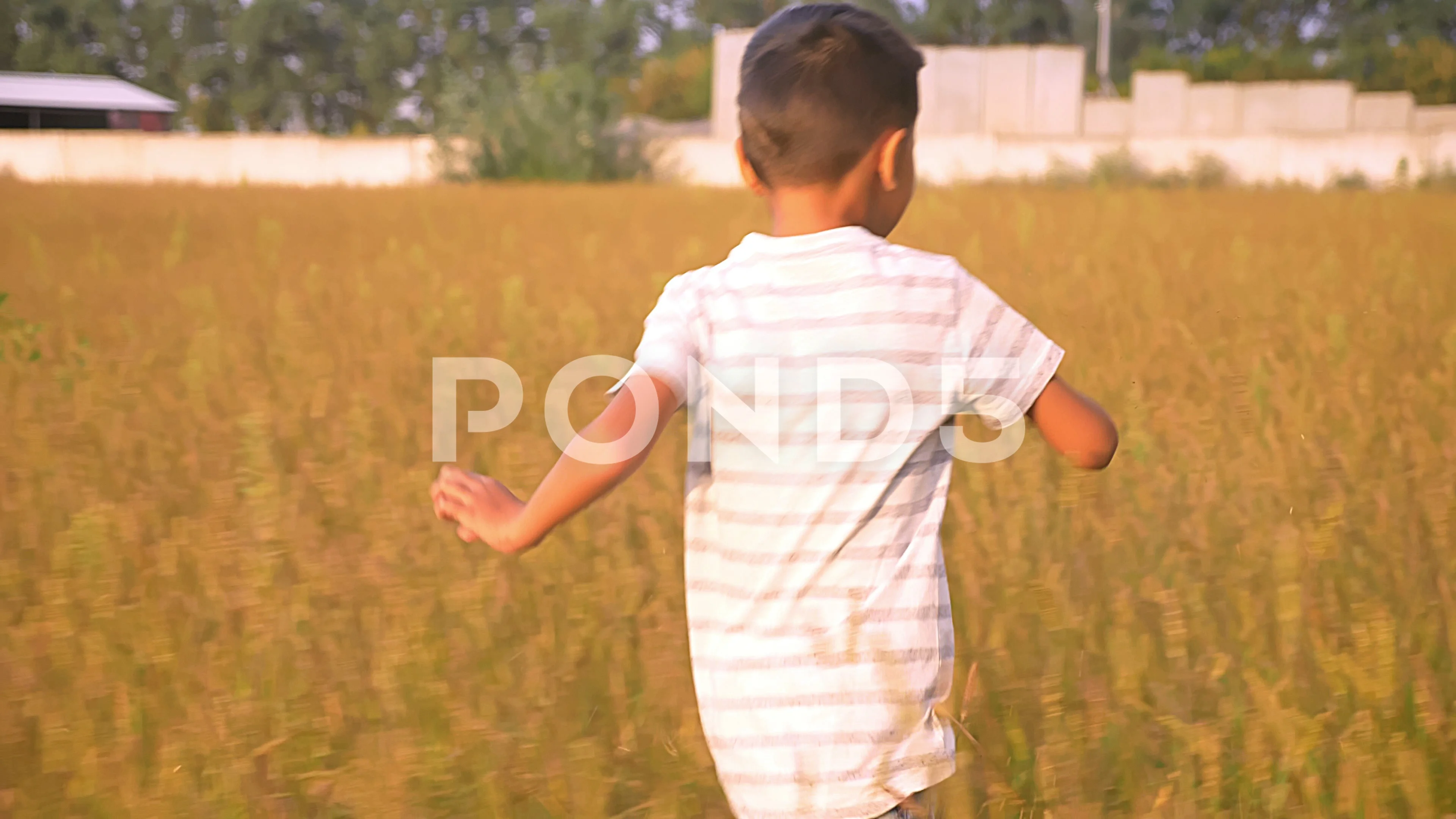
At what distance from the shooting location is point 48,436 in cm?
417

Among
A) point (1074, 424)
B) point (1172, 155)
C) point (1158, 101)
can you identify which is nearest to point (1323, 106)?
point (1158, 101)

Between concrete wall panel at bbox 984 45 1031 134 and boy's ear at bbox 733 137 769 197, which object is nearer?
boy's ear at bbox 733 137 769 197

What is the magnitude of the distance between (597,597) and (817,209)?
5.32 feet

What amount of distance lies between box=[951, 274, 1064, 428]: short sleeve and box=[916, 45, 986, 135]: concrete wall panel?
35909 mm

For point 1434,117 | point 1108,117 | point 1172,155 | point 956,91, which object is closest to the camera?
point 1172,155

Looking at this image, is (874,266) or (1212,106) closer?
(874,266)

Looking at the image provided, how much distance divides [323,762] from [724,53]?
33961mm

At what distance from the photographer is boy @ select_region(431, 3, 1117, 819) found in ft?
4.26

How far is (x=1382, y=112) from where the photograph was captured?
39344 millimetres

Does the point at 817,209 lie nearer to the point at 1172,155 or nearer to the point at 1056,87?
the point at 1172,155

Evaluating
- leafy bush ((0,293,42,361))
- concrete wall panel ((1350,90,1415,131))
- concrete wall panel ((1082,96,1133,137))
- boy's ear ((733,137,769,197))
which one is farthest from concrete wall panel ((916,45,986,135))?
boy's ear ((733,137,769,197))

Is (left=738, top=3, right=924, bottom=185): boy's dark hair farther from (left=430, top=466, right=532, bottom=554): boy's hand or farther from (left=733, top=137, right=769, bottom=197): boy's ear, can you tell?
(left=430, top=466, right=532, bottom=554): boy's hand

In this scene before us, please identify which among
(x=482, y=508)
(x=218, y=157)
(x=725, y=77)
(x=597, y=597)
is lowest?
(x=597, y=597)

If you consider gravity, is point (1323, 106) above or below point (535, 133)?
above
